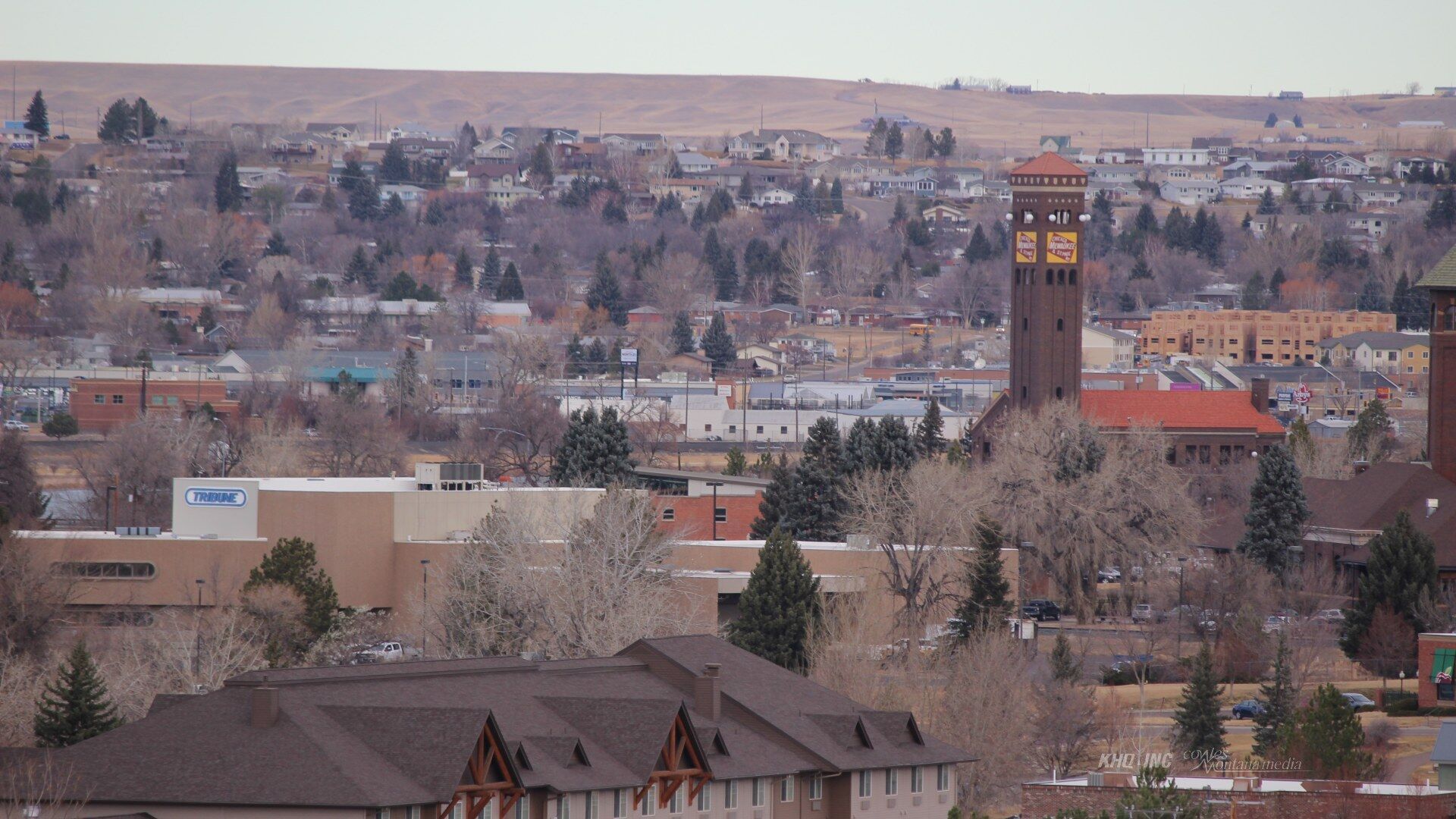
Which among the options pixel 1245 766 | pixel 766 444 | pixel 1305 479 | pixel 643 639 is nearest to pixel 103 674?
pixel 643 639

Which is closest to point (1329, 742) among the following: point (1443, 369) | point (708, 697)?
point (708, 697)

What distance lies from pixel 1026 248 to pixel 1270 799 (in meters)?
79.0

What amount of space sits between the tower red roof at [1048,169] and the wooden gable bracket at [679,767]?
82.0m

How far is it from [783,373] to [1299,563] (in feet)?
352

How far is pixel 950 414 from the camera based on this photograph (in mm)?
148500

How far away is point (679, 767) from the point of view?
45375mm

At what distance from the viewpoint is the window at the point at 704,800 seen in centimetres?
4566

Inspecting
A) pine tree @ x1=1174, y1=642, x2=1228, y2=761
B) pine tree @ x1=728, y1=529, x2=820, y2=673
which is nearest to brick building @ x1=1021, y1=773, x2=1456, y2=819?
pine tree @ x1=1174, y1=642, x2=1228, y2=761

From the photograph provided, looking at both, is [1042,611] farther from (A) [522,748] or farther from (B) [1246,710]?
(A) [522,748]

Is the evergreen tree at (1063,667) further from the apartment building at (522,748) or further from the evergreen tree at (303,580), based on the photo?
the evergreen tree at (303,580)

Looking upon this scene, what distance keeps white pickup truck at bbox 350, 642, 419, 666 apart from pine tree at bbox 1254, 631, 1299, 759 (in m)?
21.7

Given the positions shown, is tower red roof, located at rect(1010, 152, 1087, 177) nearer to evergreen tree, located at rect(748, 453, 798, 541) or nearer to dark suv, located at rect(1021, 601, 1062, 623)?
evergreen tree, located at rect(748, 453, 798, 541)

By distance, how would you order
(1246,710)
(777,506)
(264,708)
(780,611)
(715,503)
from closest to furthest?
(264,708) < (1246,710) < (780,611) < (777,506) < (715,503)

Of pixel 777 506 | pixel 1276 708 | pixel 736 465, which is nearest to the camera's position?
pixel 1276 708
